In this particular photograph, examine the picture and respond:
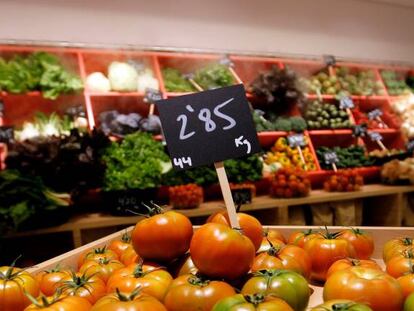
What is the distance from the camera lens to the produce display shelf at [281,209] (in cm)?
304

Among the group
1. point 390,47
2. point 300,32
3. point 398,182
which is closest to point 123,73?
point 300,32

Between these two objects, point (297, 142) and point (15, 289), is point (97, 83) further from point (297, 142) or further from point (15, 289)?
point (15, 289)

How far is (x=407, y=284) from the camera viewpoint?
117 centimetres

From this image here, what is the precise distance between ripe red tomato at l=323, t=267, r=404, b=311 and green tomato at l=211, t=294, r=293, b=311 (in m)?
0.24

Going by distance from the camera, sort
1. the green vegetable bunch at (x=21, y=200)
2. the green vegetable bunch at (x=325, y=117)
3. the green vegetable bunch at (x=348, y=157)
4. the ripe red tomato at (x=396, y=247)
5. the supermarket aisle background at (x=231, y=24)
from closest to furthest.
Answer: the ripe red tomato at (x=396, y=247) → the green vegetable bunch at (x=21, y=200) → the supermarket aisle background at (x=231, y=24) → the green vegetable bunch at (x=348, y=157) → the green vegetable bunch at (x=325, y=117)

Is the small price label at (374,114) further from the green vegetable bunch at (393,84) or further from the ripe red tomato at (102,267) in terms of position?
the ripe red tomato at (102,267)

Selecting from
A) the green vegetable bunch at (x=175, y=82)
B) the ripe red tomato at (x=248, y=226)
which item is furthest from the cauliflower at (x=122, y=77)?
the ripe red tomato at (x=248, y=226)

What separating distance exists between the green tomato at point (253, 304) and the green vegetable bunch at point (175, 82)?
3.57 metres

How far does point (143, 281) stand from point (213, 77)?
11.7 feet

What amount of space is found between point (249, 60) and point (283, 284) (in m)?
4.14

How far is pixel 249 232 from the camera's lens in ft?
4.63

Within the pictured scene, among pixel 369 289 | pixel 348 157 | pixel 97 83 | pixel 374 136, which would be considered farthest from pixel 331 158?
pixel 369 289

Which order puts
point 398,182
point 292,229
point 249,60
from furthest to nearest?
point 249,60
point 398,182
point 292,229

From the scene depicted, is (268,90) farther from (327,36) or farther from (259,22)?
(327,36)
